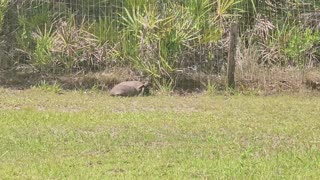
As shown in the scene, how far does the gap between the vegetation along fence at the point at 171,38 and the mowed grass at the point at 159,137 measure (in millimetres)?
1214

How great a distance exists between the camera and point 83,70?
38.8 ft

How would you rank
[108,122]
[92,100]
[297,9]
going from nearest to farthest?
1. [108,122]
2. [92,100]
3. [297,9]

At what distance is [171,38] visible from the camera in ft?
36.7

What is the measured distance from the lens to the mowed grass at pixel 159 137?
5.70 meters

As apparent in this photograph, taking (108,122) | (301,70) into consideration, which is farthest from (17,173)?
(301,70)

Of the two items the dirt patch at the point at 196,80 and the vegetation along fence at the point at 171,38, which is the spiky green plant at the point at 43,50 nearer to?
the vegetation along fence at the point at 171,38

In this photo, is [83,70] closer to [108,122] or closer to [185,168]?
[108,122]

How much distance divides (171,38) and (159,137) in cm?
430

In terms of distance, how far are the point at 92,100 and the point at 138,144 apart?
3.38m

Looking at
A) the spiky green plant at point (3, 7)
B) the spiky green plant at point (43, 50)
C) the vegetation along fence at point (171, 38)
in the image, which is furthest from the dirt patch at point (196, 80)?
the spiky green plant at point (3, 7)

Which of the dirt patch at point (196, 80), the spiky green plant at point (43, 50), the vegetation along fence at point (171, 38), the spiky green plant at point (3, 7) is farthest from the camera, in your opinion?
the spiky green plant at point (3, 7)

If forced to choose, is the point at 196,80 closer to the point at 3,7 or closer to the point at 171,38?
the point at 171,38

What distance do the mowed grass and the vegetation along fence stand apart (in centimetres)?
121

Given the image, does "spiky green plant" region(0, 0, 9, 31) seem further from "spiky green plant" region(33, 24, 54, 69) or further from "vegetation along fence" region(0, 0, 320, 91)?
"spiky green plant" region(33, 24, 54, 69)
